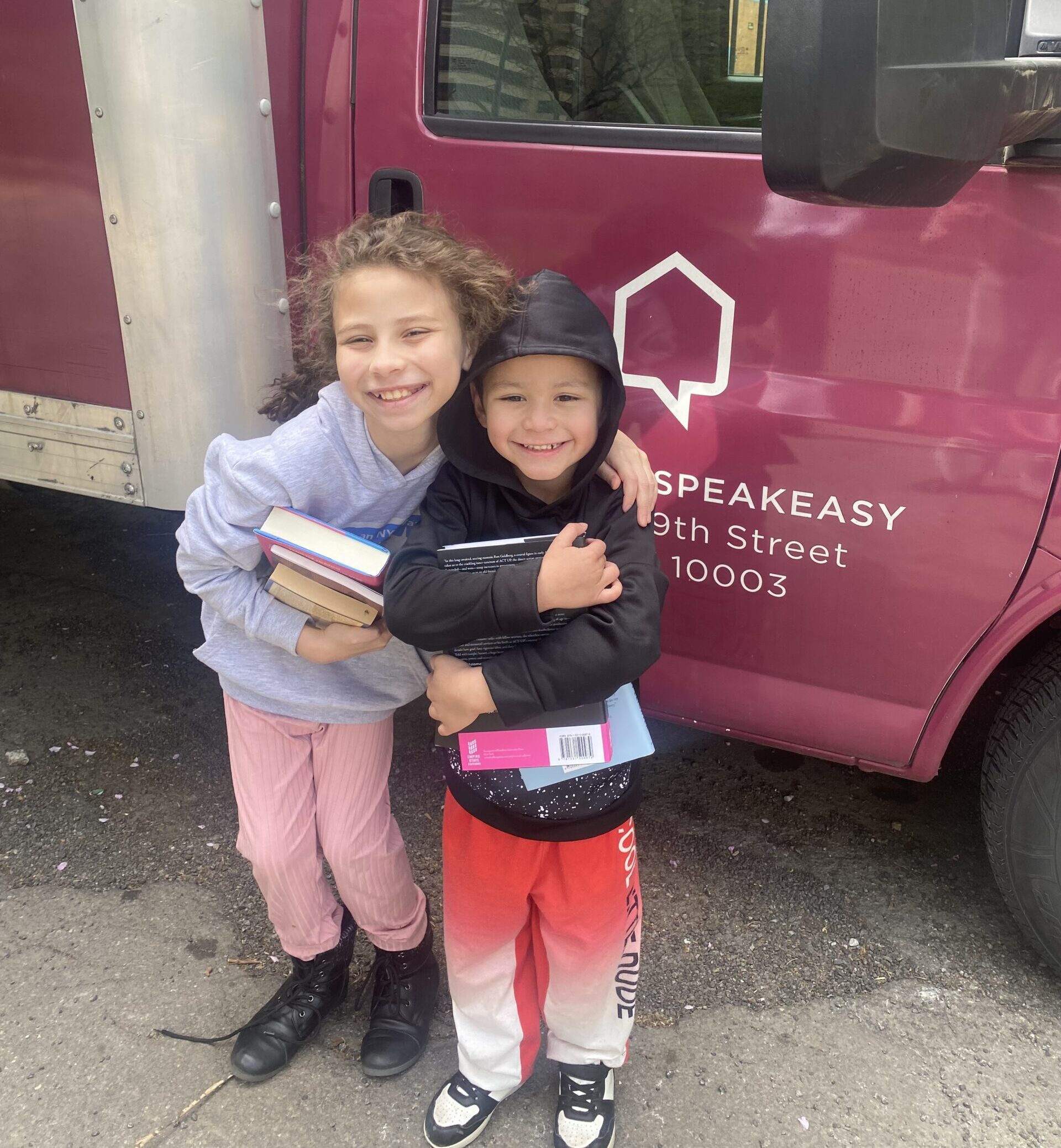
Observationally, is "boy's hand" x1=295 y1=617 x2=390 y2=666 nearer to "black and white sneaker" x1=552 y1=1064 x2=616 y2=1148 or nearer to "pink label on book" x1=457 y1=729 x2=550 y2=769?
"pink label on book" x1=457 y1=729 x2=550 y2=769

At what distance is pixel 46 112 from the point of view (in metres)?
2.14

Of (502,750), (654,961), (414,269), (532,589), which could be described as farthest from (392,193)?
(654,961)

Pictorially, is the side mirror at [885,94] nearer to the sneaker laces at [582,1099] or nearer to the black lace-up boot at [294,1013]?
the sneaker laces at [582,1099]

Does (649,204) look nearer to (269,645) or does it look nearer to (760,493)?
(760,493)

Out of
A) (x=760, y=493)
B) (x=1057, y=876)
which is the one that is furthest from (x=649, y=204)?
(x=1057, y=876)

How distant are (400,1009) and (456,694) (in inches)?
32.8

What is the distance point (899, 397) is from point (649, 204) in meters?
0.54

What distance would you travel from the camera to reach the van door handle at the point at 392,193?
202 cm

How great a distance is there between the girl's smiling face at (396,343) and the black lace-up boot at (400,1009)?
3.48 feet

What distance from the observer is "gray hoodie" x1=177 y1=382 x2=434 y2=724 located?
161 cm

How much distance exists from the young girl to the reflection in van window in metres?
0.45

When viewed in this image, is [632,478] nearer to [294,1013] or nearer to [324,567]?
[324,567]

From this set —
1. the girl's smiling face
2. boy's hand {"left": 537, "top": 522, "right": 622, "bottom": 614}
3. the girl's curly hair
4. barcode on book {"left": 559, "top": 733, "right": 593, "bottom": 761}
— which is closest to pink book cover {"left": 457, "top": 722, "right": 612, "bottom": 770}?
barcode on book {"left": 559, "top": 733, "right": 593, "bottom": 761}

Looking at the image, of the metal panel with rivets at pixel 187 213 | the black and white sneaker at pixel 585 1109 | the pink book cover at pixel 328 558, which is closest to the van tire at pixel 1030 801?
the black and white sneaker at pixel 585 1109
